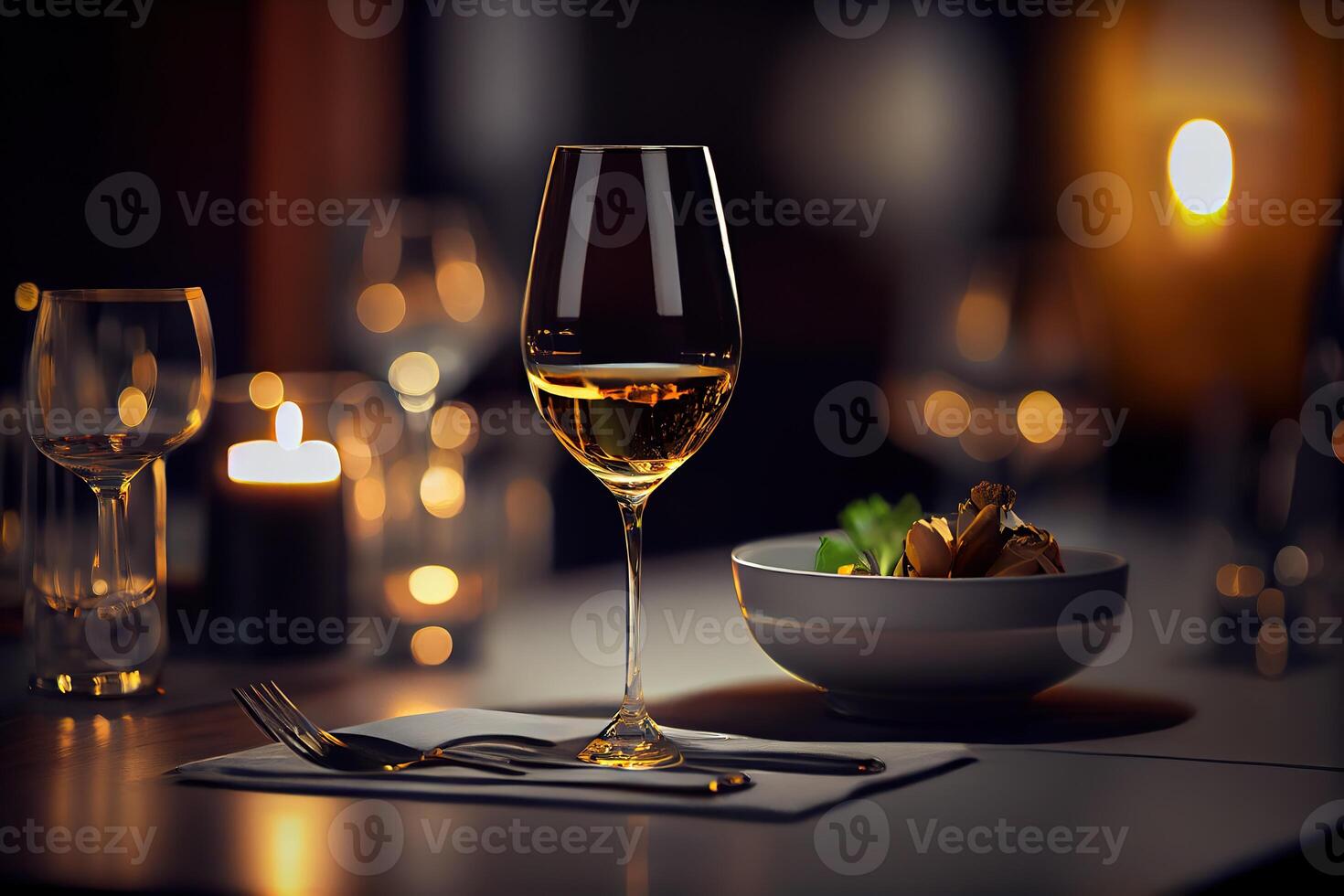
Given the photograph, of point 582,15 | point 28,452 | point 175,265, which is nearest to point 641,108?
point 582,15

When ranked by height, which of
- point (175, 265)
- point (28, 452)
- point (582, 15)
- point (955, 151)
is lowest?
point (28, 452)

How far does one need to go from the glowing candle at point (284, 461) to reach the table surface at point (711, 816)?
0.11 meters

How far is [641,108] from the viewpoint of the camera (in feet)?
8.88

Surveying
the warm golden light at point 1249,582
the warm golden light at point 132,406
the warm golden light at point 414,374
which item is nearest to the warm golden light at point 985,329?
the warm golden light at point 1249,582

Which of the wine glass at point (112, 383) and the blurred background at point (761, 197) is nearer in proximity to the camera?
the wine glass at point (112, 383)

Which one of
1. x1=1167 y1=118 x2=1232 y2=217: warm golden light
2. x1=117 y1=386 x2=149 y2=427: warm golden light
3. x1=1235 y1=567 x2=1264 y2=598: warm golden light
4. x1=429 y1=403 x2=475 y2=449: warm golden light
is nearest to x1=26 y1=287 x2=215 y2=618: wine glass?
x1=117 y1=386 x2=149 y2=427: warm golden light

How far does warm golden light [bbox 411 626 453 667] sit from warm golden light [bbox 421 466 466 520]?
9cm

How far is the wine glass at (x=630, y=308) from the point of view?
25.7 inches

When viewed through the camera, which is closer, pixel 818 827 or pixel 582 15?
pixel 818 827

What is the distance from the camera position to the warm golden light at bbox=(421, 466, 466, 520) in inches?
40.9

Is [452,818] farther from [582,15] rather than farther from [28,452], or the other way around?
[582,15]

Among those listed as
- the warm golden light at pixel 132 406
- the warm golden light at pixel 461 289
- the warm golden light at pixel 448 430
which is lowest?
the warm golden light at pixel 448 430

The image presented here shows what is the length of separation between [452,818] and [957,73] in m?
2.58

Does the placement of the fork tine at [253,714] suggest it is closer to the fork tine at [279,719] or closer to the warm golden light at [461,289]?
the fork tine at [279,719]
